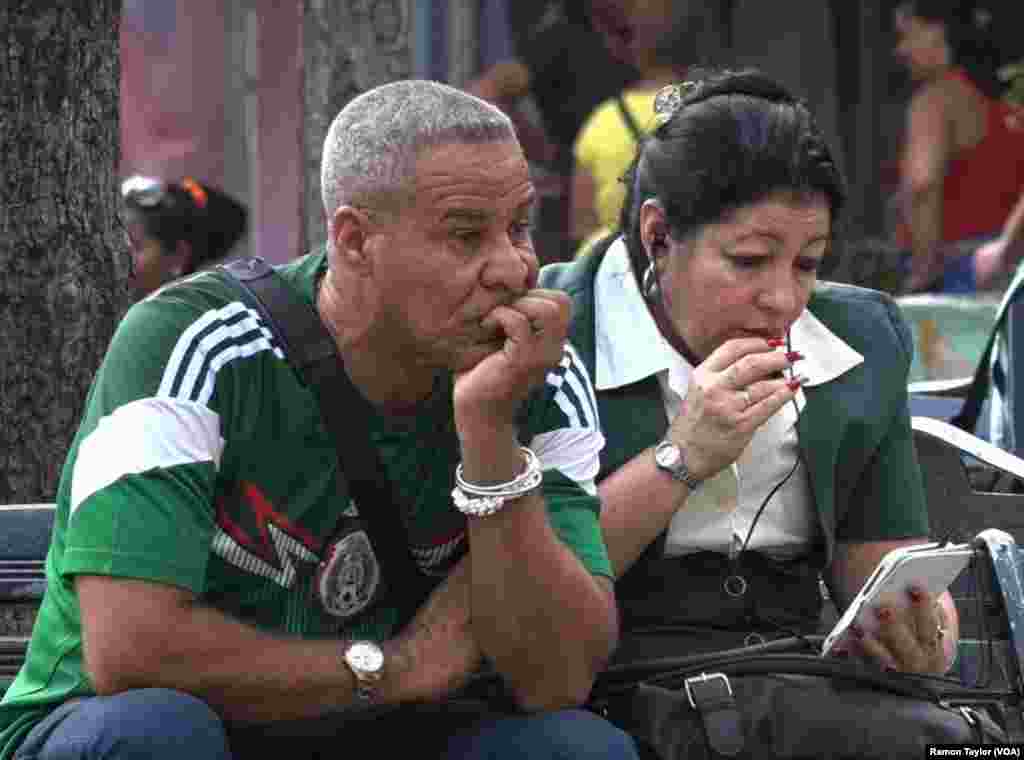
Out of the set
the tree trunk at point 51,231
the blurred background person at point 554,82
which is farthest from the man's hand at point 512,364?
the blurred background person at point 554,82

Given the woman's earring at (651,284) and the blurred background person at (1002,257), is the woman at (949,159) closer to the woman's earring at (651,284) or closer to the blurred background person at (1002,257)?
the blurred background person at (1002,257)

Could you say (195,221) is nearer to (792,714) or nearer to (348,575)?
(348,575)

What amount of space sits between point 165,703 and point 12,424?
139cm

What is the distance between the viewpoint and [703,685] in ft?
11.0

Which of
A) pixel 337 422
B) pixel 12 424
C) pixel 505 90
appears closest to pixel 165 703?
pixel 337 422

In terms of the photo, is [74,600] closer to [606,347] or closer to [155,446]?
→ [155,446]

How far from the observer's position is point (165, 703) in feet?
9.89

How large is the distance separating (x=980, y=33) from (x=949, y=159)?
133cm

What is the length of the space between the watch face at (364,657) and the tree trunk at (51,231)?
1.31 meters

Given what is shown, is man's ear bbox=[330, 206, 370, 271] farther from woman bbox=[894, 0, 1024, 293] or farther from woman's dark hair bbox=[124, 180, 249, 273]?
woman bbox=[894, 0, 1024, 293]

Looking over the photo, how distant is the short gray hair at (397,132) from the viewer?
3229mm

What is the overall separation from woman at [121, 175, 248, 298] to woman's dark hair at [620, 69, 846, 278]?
13.4 ft

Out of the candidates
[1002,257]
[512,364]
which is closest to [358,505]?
[512,364]

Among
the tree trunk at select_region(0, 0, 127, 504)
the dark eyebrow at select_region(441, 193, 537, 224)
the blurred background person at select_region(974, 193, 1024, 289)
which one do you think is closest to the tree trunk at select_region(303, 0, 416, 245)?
the tree trunk at select_region(0, 0, 127, 504)
